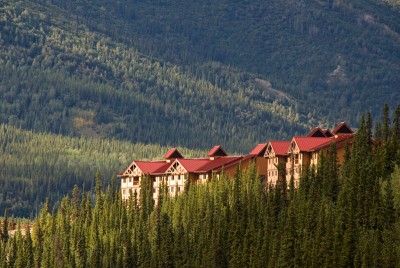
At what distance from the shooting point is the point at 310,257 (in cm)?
19875

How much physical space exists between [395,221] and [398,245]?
9.06m

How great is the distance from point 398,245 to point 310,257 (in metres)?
12.5

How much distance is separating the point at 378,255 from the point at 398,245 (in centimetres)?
279

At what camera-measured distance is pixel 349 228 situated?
19988 cm

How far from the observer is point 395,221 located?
199500mm

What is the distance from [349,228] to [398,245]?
10385mm

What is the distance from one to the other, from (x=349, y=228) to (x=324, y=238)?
340cm

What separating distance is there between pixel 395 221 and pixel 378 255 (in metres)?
10.7

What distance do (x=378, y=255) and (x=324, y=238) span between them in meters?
10.7

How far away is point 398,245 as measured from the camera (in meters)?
191

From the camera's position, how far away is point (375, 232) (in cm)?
19762
